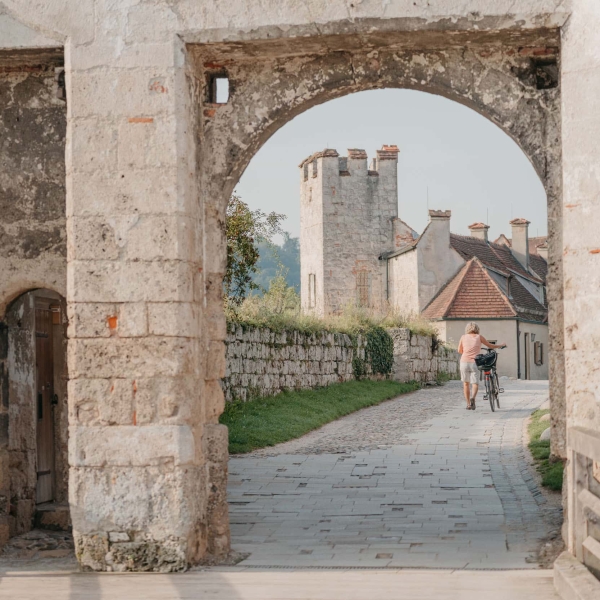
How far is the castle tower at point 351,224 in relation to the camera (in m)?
41.0

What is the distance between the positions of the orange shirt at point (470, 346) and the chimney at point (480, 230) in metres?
28.3

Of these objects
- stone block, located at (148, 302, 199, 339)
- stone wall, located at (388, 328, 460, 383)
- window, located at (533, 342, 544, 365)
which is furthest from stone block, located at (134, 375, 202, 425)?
window, located at (533, 342, 544, 365)

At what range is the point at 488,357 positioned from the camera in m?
16.7

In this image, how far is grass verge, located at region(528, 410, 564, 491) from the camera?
8.96 metres

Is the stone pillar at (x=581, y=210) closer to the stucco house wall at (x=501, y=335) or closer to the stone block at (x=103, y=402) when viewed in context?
the stone block at (x=103, y=402)

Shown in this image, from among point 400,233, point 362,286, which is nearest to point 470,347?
point 362,286

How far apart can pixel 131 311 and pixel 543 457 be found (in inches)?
235

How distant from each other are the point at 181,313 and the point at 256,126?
1.38m

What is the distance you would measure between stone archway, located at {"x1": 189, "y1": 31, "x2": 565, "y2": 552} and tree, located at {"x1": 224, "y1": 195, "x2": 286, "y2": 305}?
9835 millimetres

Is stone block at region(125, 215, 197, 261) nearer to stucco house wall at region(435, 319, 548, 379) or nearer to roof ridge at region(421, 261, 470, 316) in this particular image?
stucco house wall at region(435, 319, 548, 379)

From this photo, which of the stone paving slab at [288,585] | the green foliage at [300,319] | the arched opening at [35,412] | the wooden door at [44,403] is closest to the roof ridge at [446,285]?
the green foliage at [300,319]

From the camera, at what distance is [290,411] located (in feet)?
53.1

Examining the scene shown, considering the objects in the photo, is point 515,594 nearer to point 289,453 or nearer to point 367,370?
point 289,453

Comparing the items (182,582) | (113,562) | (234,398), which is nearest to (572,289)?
(182,582)
